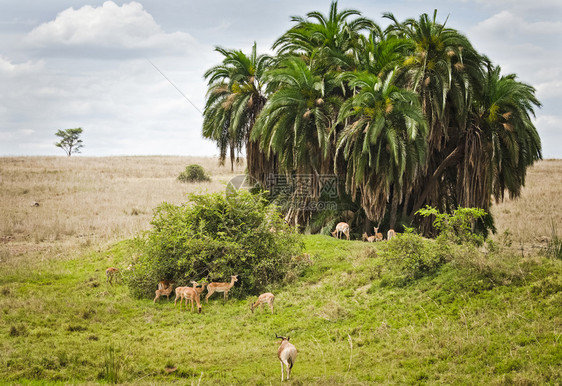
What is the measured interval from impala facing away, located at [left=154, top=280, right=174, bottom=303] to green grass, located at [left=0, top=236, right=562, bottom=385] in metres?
0.31

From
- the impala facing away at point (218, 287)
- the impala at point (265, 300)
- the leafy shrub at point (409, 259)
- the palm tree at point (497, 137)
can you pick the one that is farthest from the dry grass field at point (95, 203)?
the leafy shrub at point (409, 259)

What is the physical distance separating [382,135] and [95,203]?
27.6 m

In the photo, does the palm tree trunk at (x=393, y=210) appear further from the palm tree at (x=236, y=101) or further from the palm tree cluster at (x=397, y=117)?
the palm tree at (x=236, y=101)

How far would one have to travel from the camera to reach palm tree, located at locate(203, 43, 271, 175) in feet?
94.4

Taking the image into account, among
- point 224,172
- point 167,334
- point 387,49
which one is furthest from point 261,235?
point 224,172

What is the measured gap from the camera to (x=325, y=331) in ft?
40.7

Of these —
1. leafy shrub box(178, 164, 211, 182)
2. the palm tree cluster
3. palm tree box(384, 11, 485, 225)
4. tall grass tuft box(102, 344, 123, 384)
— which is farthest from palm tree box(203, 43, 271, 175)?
leafy shrub box(178, 164, 211, 182)

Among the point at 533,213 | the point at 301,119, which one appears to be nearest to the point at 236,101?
the point at 301,119

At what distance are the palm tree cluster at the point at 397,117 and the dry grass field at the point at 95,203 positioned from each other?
Answer: 4272 millimetres

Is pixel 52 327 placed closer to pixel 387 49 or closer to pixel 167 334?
pixel 167 334

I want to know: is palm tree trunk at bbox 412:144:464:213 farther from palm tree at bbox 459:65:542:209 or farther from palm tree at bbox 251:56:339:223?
palm tree at bbox 251:56:339:223

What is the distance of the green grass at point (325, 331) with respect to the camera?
9.53 meters

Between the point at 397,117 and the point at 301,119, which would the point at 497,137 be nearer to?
the point at 397,117

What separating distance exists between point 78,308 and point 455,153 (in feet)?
59.0
